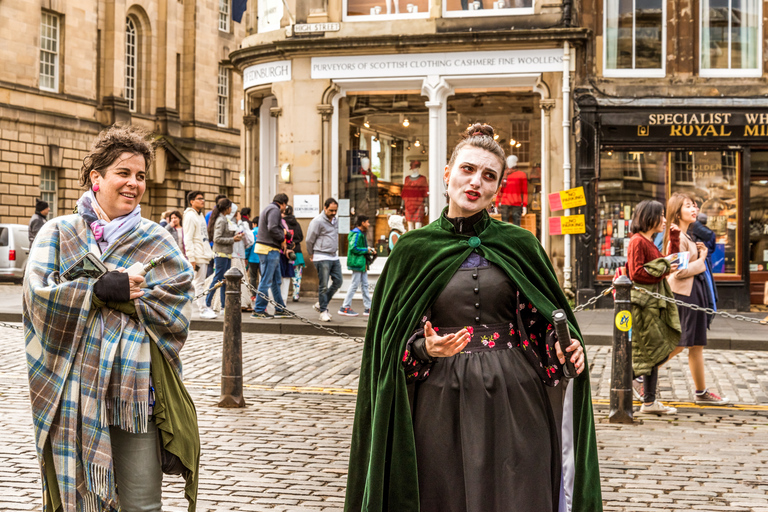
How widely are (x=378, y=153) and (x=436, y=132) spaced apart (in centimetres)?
141

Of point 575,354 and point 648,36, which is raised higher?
point 648,36

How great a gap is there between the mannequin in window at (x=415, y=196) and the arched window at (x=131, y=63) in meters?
23.8

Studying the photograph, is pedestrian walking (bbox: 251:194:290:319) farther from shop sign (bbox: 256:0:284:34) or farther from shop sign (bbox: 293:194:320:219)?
shop sign (bbox: 256:0:284:34)

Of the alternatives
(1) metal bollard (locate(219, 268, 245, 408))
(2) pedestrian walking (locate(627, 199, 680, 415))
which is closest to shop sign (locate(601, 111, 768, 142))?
(2) pedestrian walking (locate(627, 199, 680, 415))

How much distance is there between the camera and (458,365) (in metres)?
3.30

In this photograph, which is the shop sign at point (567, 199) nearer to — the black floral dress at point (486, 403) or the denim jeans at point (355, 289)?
the denim jeans at point (355, 289)

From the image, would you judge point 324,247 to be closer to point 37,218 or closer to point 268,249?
point 268,249

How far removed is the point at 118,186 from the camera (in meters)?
3.58

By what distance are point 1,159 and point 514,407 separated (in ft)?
100

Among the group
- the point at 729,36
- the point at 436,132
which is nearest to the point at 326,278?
the point at 436,132

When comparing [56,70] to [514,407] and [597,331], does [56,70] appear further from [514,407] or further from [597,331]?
[514,407]

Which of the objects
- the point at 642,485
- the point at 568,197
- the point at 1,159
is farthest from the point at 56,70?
the point at 642,485

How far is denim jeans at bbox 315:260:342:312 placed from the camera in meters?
14.4

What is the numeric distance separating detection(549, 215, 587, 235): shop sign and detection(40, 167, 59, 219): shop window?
21942 millimetres
